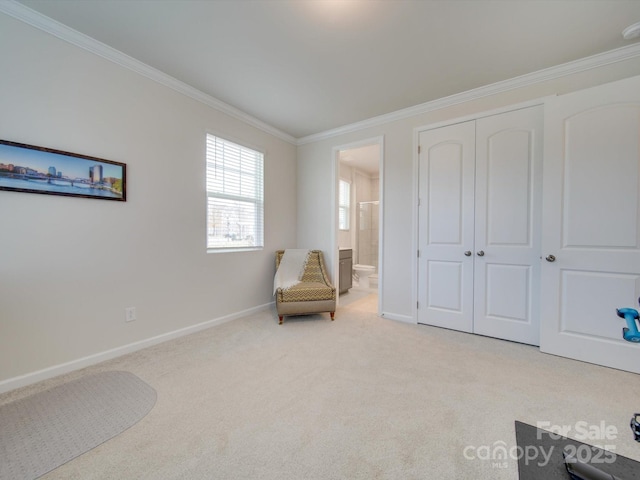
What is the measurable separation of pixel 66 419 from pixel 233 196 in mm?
2470

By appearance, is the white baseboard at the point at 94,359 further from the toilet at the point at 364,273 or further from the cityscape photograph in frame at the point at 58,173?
the toilet at the point at 364,273

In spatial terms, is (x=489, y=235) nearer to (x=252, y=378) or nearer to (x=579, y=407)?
(x=579, y=407)

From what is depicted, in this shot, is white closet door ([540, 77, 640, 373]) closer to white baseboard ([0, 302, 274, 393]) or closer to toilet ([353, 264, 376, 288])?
toilet ([353, 264, 376, 288])

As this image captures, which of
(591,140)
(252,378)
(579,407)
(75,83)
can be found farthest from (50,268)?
(591,140)

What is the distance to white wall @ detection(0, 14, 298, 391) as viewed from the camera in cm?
191

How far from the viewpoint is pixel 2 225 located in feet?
6.06

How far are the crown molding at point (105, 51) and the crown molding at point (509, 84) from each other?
1.70m

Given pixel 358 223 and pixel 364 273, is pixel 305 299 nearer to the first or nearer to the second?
pixel 364 273

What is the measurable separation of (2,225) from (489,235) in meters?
4.08

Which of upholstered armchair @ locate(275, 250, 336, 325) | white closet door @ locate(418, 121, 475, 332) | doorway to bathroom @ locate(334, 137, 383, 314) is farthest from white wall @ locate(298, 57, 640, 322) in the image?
doorway to bathroom @ locate(334, 137, 383, 314)

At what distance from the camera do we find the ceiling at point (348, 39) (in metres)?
1.87

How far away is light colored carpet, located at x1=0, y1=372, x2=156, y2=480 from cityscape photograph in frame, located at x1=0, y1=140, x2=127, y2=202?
1.44 meters

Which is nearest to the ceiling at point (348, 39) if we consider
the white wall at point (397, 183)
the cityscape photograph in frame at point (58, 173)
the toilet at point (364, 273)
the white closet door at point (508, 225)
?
the white wall at point (397, 183)

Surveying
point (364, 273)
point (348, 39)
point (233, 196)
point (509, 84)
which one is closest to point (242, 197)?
point (233, 196)
